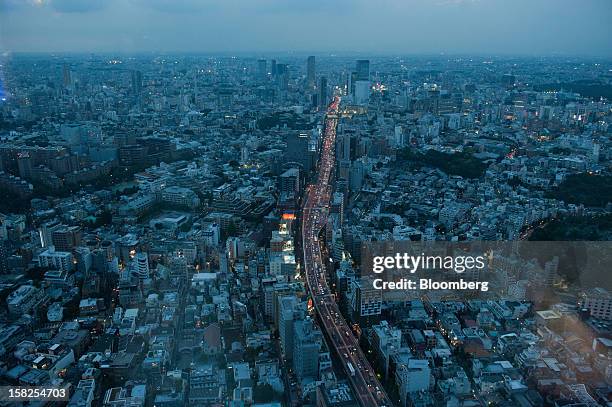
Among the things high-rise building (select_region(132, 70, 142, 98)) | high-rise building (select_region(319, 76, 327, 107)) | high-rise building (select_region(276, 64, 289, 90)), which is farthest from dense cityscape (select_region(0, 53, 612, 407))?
high-rise building (select_region(276, 64, 289, 90))

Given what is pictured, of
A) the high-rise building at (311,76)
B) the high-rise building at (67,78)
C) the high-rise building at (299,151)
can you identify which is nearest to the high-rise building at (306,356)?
the high-rise building at (299,151)

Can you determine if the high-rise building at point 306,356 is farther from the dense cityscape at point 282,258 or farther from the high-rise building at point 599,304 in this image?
the high-rise building at point 599,304

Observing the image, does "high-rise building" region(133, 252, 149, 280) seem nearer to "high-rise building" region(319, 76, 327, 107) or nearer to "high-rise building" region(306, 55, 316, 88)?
"high-rise building" region(319, 76, 327, 107)

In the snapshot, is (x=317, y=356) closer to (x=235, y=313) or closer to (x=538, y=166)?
(x=235, y=313)

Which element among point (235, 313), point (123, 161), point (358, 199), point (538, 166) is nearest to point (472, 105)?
point (538, 166)

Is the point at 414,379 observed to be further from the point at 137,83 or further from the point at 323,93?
the point at 137,83

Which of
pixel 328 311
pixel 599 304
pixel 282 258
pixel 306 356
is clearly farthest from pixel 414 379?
pixel 282 258

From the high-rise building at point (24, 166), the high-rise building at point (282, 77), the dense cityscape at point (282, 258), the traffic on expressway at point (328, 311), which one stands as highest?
the high-rise building at point (282, 77)

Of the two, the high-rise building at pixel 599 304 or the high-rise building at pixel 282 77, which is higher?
the high-rise building at pixel 282 77
